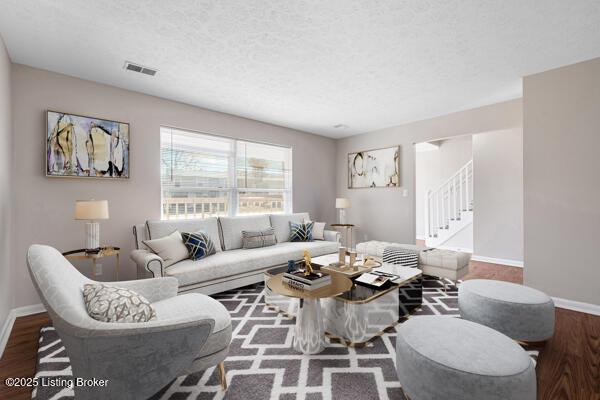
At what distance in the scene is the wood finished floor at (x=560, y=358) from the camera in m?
1.62

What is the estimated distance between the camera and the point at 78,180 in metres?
3.08

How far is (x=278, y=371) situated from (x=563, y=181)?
3.50 metres

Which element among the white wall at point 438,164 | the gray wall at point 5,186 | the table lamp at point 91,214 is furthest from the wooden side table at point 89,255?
the white wall at point 438,164

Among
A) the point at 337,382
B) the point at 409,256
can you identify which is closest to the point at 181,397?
the point at 337,382

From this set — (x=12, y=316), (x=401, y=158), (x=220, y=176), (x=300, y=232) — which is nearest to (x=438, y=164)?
(x=401, y=158)

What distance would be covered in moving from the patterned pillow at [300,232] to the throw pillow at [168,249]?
184cm

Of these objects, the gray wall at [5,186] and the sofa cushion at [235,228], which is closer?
the gray wall at [5,186]

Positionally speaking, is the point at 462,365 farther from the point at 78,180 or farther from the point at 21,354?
the point at 78,180

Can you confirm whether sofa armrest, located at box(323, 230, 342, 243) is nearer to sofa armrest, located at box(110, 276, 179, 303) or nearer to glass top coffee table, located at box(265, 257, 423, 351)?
glass top coffee table, located at box(265, 257, 423, 351)

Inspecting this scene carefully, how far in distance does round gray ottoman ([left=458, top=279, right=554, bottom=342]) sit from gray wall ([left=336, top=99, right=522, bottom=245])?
2.83 metres

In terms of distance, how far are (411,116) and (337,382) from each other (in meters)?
4.26

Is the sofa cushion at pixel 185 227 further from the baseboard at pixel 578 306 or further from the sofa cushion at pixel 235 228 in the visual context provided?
the baseboard at pixel 578 306

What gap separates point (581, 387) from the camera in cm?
164

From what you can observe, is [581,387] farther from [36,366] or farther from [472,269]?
[36,366]
